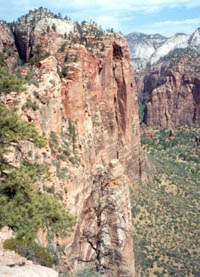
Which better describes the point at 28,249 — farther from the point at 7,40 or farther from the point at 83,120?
the point at 7,40

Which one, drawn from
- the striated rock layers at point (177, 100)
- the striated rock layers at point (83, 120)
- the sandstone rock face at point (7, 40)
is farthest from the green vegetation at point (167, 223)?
the striated rock layers at point (177, 100)

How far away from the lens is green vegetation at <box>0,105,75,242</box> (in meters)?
9.43

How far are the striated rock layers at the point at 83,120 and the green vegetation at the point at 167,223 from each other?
5.34 m

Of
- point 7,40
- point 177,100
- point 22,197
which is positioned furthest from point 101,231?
point 177,100

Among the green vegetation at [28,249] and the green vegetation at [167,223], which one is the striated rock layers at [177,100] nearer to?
the green vegetation at [167,223]

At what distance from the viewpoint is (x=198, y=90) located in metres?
108

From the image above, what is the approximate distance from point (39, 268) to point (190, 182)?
168 ft

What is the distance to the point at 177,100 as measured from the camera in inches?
4429

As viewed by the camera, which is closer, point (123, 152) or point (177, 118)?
point (123, 152)

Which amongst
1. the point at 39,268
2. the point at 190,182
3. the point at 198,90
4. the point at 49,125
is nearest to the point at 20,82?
the point at 39,268

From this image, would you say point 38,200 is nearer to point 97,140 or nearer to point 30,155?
point 30,155

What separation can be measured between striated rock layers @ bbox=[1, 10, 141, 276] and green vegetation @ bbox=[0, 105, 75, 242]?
8.37 feet

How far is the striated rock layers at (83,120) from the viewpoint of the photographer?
57.4ft

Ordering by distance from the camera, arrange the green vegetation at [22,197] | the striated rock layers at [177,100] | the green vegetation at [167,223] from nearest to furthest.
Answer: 1. the green vegetation at [22,197]
2. the green vegetation at [167,223]
3. the striated rock layers at [177,100]
